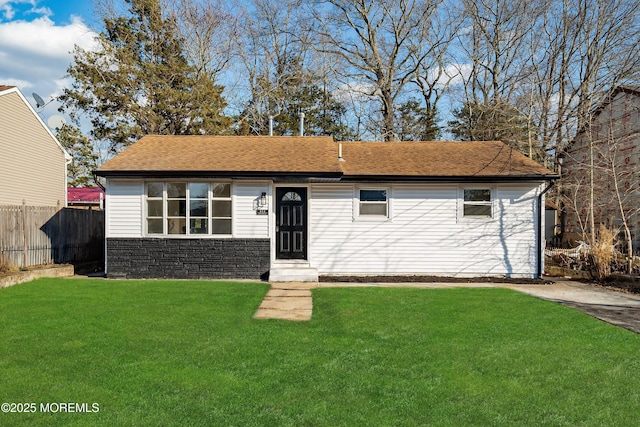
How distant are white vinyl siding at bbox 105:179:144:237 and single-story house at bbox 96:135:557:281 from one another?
0.10 feet

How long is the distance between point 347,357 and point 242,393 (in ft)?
5.16

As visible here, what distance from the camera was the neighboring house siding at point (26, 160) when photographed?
17281mm

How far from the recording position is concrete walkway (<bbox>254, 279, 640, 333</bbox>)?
771 cm

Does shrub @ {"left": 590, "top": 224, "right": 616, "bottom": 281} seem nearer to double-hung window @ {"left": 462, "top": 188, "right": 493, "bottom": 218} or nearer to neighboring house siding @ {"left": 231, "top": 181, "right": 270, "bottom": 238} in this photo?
double-hung window @ {"left": 462, "top": 188, "right": 493, "bottom": 218}

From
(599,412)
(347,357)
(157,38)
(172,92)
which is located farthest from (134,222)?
(157,38)

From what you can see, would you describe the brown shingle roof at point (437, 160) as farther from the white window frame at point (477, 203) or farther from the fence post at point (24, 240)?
the fence post at point (24, 240)

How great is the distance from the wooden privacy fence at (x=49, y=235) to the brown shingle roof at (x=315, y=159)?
274 cm

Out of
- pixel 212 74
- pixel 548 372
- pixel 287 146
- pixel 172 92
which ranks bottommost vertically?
pixel 548 372

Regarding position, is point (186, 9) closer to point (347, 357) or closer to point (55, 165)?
point (55, 165)

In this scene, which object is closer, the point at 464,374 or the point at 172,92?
the point at 464,374

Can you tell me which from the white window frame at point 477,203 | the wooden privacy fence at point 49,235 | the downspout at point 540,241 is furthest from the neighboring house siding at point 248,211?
the downspout at point 540,241

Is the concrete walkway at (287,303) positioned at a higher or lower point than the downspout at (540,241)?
lower

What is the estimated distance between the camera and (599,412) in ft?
12.8

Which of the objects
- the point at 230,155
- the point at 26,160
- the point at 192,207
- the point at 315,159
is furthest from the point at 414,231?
the point at 26,160
